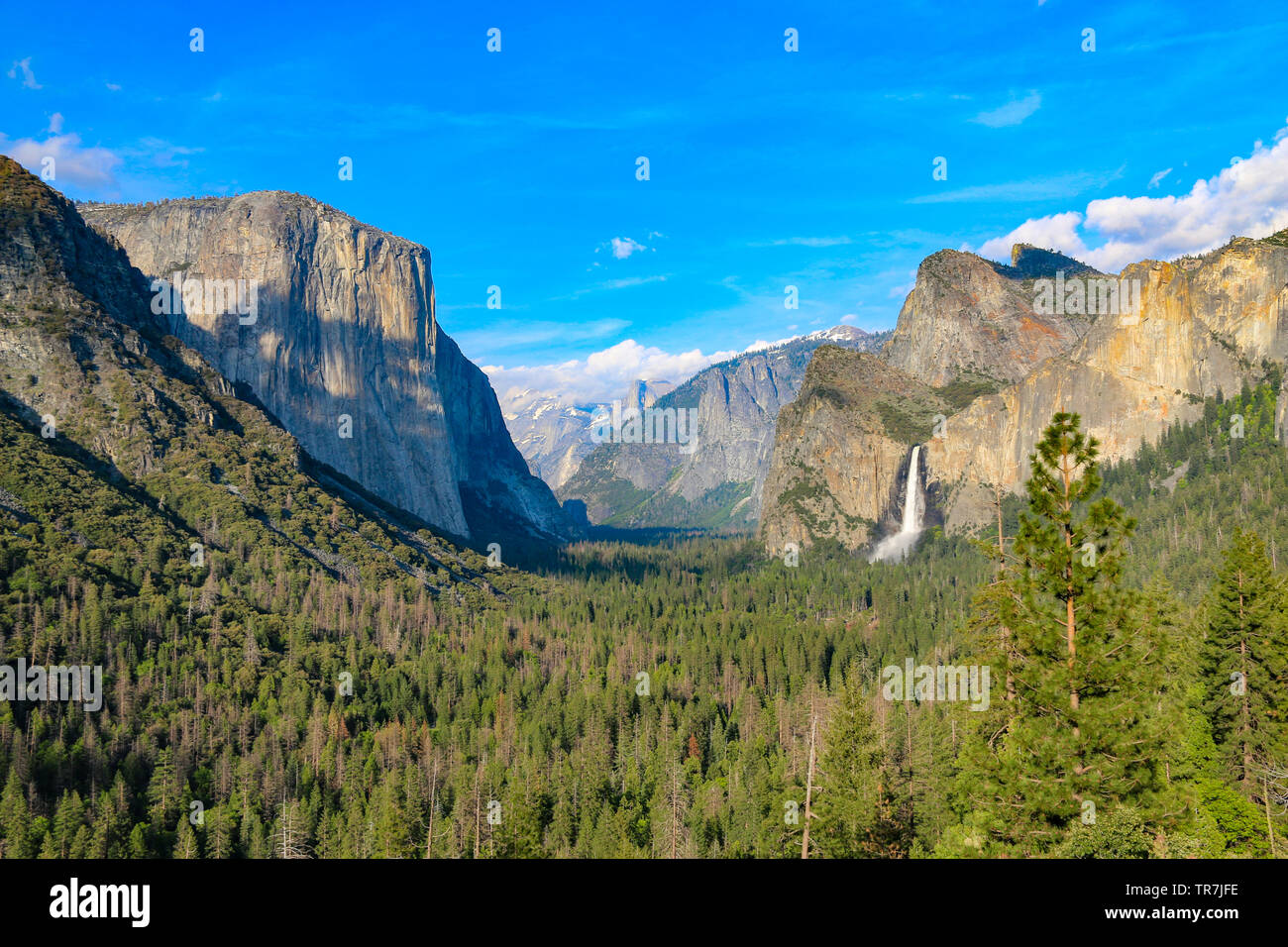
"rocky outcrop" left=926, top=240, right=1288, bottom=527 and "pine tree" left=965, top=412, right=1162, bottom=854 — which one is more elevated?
"rocky outcrop" left=926, top=240, right=1288, bottom=527

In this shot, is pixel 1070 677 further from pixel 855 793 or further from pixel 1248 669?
pixel 855 793

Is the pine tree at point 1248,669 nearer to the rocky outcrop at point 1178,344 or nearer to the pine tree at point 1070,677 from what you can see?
the pine tree at point 1070,677

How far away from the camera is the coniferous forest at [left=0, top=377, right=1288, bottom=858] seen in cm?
2647

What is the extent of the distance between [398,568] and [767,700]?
79059 mm

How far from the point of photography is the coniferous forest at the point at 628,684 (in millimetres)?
26469

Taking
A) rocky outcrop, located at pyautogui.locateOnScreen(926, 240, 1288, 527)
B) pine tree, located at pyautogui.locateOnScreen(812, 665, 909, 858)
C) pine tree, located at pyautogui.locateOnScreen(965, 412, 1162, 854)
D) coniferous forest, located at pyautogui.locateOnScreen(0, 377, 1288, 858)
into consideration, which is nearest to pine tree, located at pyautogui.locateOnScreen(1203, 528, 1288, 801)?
coniferous forest, located at pyautogui.locateOnScreen(0, 377, 1288, 858)

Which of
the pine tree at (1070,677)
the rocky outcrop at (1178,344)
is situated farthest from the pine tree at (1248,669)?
the rocky outcrop at (1178,344)

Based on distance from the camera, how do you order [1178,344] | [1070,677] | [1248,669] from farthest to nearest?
[1178,344], [1248,669], [1070,677]

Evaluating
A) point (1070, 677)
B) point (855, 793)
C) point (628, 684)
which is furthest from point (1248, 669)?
point (628, 684)

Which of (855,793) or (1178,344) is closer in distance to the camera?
(855,793)

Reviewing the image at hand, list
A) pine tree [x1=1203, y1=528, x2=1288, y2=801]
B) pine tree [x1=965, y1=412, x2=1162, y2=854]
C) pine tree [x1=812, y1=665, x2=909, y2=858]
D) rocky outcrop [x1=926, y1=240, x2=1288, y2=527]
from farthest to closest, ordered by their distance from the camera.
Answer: rocky outcrop [x1=926, y1=240, x2=1288, y2=527], pine tree [x1=812, y1=665, x2=909, y2=858], pine tree [x1=1203, y1=528, x2=1288, y2=801], pine tree [x1=965, y1=412, x2=1162, y2=854]

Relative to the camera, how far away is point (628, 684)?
108 m

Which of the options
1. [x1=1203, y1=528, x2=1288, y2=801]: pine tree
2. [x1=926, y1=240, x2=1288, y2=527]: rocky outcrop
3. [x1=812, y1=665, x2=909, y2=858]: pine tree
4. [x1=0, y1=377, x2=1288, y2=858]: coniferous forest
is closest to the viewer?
[x1=0, y1=377, x2=1288, y2=858]: coniferous forest

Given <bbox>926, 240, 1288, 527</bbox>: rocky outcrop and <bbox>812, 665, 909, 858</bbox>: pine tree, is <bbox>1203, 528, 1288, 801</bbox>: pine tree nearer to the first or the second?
<bbox>812, 665, 909, 858</bbox>: pine tree
